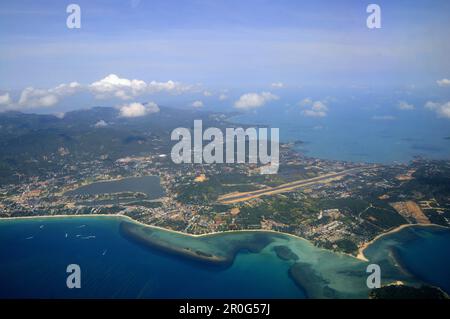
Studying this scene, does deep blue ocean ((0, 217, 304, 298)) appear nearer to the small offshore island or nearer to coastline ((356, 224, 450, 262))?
the small offshore island


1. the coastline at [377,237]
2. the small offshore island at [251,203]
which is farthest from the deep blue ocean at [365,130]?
the coastline at [377,237]

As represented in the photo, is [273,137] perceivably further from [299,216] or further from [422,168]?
[299,216]

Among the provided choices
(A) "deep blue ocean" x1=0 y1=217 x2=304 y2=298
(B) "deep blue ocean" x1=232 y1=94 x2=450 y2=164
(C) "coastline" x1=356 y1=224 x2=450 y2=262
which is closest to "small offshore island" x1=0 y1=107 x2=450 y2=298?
(C) "coastline" x1=356 y1=224 x2=450 y2=262

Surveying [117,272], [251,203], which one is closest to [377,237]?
[251,203]

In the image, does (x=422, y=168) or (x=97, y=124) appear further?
(x=97, y=124)

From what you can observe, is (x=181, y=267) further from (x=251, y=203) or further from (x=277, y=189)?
(x=277, y=189)

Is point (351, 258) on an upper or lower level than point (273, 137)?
lower
